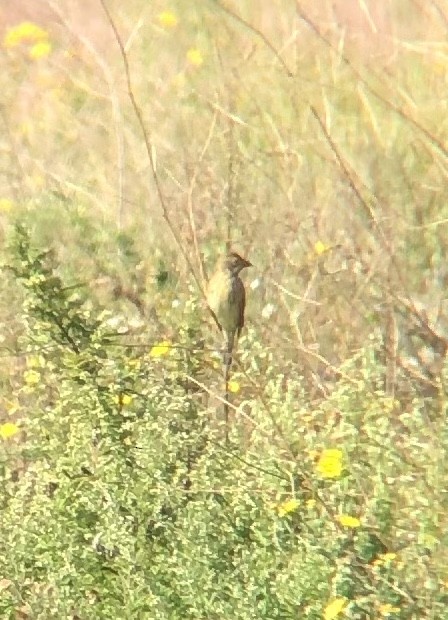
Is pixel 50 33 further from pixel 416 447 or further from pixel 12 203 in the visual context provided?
pixel 416 447

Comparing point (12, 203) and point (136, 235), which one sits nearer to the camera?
point (136, 235)

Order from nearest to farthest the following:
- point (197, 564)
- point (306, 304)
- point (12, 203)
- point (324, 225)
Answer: point (197, 564)
point (306, 304)
point (324, 225)
point (12, 203)

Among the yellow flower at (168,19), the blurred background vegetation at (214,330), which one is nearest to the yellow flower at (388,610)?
the blurred background vegetation at (214,330)

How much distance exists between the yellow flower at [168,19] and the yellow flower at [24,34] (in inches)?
26.9

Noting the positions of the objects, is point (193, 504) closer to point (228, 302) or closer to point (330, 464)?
point (330, 464)

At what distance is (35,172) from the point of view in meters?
5.03

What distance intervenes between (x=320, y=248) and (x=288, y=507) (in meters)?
1.38

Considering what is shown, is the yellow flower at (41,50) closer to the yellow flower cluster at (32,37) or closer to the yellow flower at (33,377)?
the yellow flower cluster at (32,37)

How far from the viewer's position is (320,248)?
3.92 metres

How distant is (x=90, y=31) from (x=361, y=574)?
3.74 metres

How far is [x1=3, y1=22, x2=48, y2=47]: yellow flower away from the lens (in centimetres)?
554

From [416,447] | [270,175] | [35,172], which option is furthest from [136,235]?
[416,447]

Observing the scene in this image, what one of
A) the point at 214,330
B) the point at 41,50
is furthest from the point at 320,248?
the point at 41,50

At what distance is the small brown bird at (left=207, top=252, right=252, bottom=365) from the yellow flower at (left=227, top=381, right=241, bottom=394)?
0.16 metres
